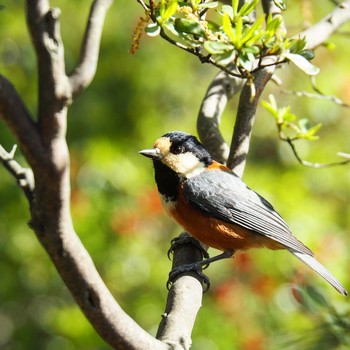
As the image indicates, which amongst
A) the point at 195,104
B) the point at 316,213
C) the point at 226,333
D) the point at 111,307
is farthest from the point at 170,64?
the point at 111,307

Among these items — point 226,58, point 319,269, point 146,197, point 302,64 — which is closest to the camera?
point 226,58

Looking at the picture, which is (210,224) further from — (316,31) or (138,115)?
(138,115)

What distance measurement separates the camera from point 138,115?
5430 millimetres

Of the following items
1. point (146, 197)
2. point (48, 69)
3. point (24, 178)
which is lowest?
point (24, 178)

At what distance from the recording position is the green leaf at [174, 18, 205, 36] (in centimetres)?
214

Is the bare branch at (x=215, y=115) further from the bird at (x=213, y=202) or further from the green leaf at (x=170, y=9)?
the green leaf at (x=170, y=9)

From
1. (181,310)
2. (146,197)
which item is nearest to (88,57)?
(181,310)

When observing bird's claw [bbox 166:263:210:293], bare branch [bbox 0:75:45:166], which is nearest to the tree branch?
bare branch [bbox 0:75:45:166]

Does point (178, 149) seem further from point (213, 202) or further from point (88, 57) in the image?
point (88, 57)

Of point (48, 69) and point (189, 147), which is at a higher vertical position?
point (189, 147)

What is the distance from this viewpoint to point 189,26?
2.14m

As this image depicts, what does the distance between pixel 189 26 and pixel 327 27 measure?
1.36m

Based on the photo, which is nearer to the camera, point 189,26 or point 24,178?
point 24,178

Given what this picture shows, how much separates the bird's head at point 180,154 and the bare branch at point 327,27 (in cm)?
71
